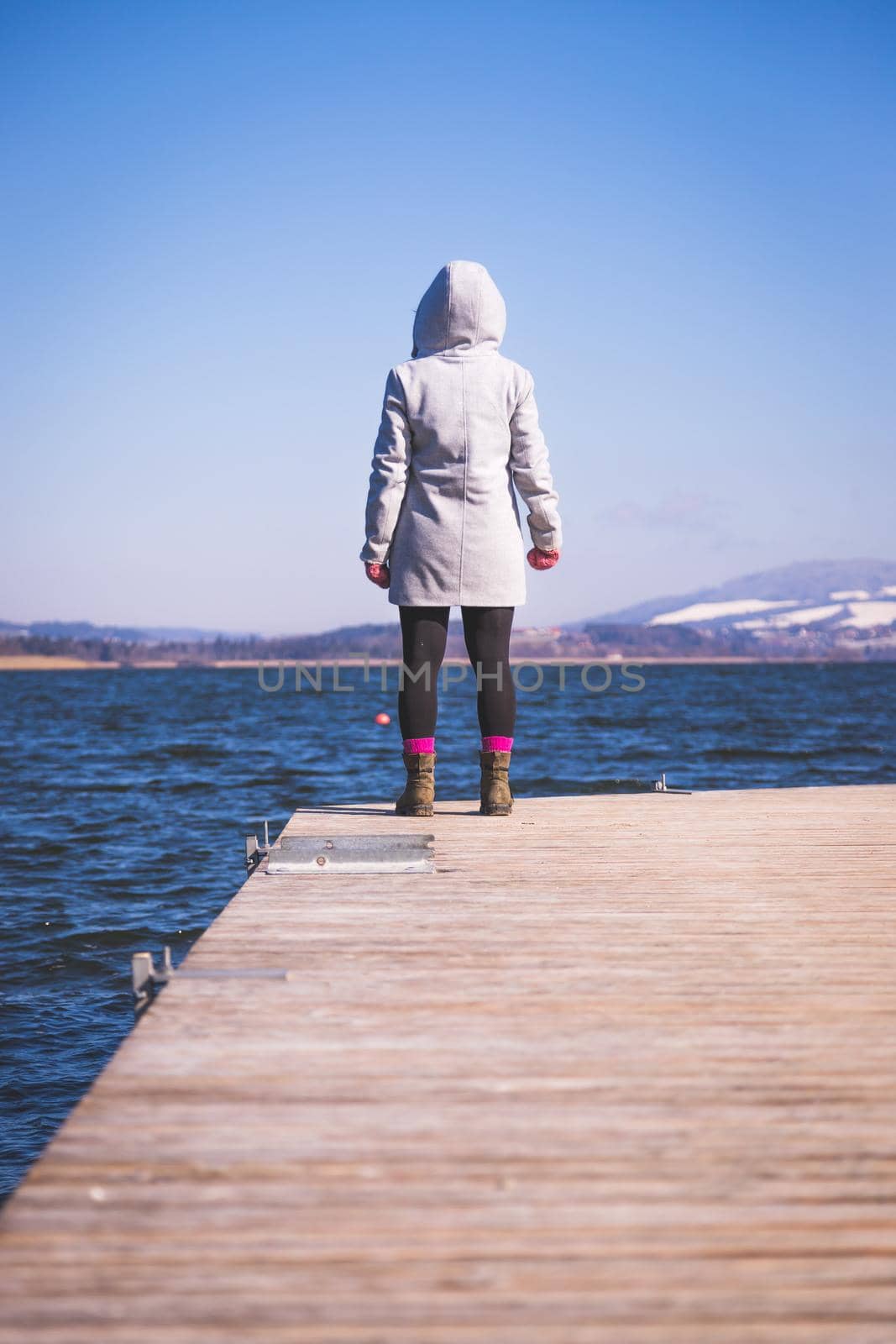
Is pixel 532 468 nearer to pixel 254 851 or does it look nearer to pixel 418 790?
pixel 418 790

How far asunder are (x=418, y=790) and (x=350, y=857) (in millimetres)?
1273

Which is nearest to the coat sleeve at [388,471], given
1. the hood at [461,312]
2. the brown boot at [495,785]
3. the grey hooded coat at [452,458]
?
the grey hooded coat at [452,458]

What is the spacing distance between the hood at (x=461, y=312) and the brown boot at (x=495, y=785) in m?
1.85

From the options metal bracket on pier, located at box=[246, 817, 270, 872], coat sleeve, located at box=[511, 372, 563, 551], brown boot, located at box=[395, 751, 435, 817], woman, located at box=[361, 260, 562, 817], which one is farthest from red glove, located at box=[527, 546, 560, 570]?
metal bracket on pier, located at box=[246, 817, 270, 872]

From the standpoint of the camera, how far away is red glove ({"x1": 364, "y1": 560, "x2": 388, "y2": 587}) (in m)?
5.29

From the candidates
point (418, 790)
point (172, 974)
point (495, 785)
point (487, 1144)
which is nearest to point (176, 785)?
point (418, 790)

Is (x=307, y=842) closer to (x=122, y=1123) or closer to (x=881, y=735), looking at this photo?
(x=122, y=1123)

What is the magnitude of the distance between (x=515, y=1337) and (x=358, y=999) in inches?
49.3

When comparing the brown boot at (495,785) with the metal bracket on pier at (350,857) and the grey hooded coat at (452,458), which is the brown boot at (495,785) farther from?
the metal bracket on pier at (350,857)

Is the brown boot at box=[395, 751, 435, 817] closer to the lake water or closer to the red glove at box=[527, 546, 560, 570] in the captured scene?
the lake water

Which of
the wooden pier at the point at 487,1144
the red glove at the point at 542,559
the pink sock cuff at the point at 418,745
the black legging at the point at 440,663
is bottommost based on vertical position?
the wooden pier at the point at 487,1144

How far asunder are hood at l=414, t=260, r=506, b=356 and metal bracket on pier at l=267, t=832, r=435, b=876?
7.59 ft

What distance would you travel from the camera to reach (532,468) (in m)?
5.36

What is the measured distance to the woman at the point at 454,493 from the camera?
17.0 feet
